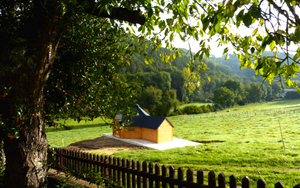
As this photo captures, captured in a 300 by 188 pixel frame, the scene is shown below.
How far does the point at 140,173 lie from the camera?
455 cm

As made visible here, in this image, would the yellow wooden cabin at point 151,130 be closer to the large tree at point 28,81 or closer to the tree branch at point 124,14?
the large tree at point 28,81

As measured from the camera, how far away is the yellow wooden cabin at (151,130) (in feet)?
76.3

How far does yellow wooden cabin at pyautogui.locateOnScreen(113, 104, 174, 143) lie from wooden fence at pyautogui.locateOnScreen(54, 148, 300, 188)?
1531 centimetres

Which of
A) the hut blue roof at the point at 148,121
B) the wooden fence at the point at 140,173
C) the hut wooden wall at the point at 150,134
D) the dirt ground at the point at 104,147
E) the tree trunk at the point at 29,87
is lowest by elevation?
the dirt ground at the point at 104,147

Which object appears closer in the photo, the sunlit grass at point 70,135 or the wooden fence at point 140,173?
the wooden fence at point 140,173

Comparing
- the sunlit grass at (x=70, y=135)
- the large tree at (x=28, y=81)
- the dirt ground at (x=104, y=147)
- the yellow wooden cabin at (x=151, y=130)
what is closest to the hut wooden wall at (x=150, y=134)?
the yellow wooden cabin at (x=151, y=130)

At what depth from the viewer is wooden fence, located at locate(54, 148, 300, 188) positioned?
322 cm

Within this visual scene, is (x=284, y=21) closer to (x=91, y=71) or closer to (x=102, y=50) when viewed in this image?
(x=102, y=50)

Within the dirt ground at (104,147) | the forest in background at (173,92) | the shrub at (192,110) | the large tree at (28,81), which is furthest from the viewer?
the shrub at (192,110)

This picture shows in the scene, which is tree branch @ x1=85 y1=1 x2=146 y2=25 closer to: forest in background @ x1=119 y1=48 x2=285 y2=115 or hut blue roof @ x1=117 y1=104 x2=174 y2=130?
hut blue roof @ x1=117 y1=104 x2=174 y2=130

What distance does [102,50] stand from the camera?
6.11 meters

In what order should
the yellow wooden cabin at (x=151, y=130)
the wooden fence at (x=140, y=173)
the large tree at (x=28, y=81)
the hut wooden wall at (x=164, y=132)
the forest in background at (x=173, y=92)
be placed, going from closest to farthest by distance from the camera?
the wooden fence at (x=140, y=173) < the large tree at (x=28, y=81) < the hut wooden wall at (x=164, y=132) < the yellow wooden cabin at (x=151, y=130) < the forest in background at (x=173, y=92)

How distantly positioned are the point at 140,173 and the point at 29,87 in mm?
3192

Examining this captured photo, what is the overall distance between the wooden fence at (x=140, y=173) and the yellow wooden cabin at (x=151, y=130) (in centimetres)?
1531
